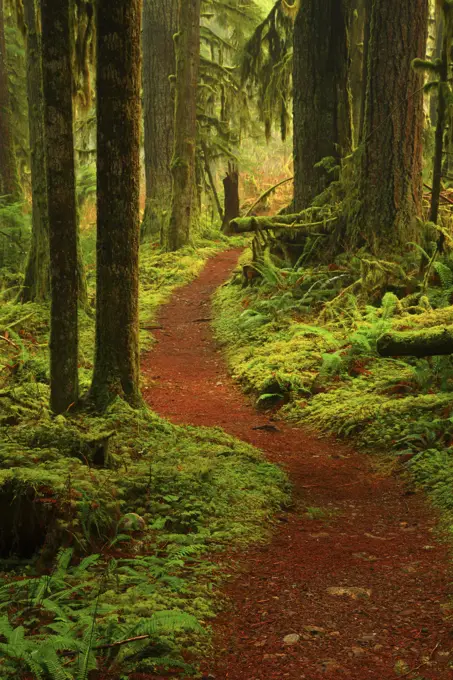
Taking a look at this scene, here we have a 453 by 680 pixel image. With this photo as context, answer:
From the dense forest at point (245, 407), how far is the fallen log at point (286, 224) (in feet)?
0.16

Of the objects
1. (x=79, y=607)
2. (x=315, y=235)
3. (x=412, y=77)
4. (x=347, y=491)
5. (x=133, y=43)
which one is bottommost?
(x=347, y=491)

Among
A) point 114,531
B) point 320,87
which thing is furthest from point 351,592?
point 320,87

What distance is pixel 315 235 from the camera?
42.3ft

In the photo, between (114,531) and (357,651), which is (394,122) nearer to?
(114,531)

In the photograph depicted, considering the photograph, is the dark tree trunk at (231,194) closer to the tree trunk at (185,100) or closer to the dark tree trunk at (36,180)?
the tree trunk at (185,100)

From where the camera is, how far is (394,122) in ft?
36.3

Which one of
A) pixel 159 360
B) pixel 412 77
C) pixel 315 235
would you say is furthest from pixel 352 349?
pixel 412 77

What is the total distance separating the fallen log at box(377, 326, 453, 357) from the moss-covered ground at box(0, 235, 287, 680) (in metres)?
1.60

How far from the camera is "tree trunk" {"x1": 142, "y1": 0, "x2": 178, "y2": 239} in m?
19.5

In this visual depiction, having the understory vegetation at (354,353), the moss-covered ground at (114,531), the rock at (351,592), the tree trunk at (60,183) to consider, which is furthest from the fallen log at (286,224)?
the rock at (351,592)

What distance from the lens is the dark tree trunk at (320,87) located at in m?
13.0

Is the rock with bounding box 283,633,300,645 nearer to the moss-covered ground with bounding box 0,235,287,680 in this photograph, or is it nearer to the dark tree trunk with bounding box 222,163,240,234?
the moss-covered ground with bounding box 0,235,287,680

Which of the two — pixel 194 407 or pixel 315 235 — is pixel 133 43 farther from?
pixel 315 235

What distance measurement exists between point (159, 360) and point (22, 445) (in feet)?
18.4
